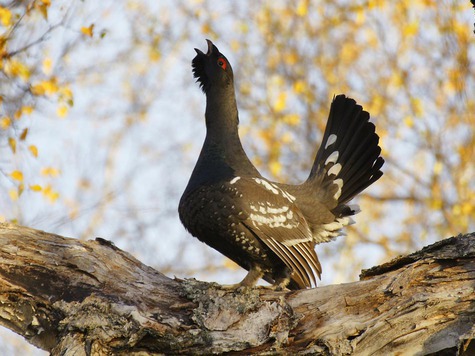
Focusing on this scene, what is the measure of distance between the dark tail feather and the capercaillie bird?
11mm

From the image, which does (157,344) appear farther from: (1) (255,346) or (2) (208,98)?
(2) (208,98)

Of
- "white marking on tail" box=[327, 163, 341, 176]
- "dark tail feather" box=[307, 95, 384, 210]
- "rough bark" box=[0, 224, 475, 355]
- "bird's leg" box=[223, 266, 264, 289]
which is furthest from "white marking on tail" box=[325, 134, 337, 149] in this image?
"rough bark" box=[0, 224, 475, 355]

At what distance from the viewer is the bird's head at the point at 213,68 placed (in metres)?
7.01

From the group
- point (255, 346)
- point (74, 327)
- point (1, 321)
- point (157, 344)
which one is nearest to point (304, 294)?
point (255, 346)

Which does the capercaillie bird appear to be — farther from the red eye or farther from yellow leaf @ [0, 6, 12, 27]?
yellow leaf @ [0, 6, 12, 27]

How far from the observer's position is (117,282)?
197 inches

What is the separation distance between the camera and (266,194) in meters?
6.37

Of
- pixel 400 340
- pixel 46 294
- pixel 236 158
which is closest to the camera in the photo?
pixel 400 340

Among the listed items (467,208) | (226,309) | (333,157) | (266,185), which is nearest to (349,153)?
(333,157)

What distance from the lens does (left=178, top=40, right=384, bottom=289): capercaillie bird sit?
6.03 meters

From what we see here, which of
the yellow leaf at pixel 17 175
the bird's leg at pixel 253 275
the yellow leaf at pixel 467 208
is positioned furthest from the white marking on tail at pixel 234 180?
the yellow leaf at pixel 467 208

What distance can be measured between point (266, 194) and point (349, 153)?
146cm

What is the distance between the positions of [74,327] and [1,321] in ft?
2.19

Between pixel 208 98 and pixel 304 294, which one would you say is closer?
pixel 304 294
